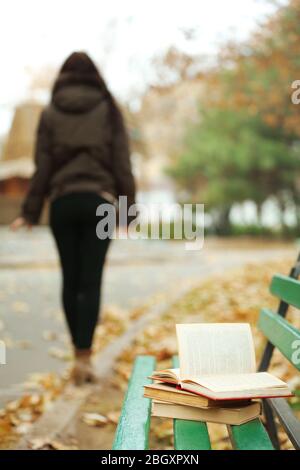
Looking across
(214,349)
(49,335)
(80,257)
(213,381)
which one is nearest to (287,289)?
(214,349)

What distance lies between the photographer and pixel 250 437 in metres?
1.68

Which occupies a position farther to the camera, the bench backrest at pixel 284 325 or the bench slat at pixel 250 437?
the bench backrest at pixel 284 325

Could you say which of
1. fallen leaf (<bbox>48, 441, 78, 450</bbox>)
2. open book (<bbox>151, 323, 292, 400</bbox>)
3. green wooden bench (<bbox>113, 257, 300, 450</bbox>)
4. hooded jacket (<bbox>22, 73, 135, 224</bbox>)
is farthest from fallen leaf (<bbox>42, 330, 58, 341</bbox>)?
open book (<bbox>151, 323, 292, 400</bbox>)

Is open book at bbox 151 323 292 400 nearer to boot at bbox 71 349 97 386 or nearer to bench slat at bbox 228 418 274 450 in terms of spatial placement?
bench slat at bbox 228 418 274 450

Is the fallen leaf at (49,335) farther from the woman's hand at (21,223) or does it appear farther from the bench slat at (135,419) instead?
the bench slat at (135,419)

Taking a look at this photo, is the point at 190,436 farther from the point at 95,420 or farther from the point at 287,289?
the point at 95,420

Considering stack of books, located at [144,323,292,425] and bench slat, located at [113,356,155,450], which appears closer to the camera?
bench slat, located at [113,356,155,450]

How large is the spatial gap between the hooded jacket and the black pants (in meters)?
0.10

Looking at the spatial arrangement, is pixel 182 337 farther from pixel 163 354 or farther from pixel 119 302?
pixel 119 302

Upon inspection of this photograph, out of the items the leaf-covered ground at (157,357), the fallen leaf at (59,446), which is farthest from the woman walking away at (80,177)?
the fallen leaf at (59,446)

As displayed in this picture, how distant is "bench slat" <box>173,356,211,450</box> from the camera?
1602mm

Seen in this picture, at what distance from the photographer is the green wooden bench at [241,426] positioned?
1604 millimetres

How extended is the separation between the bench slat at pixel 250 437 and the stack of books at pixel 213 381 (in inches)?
0.9
